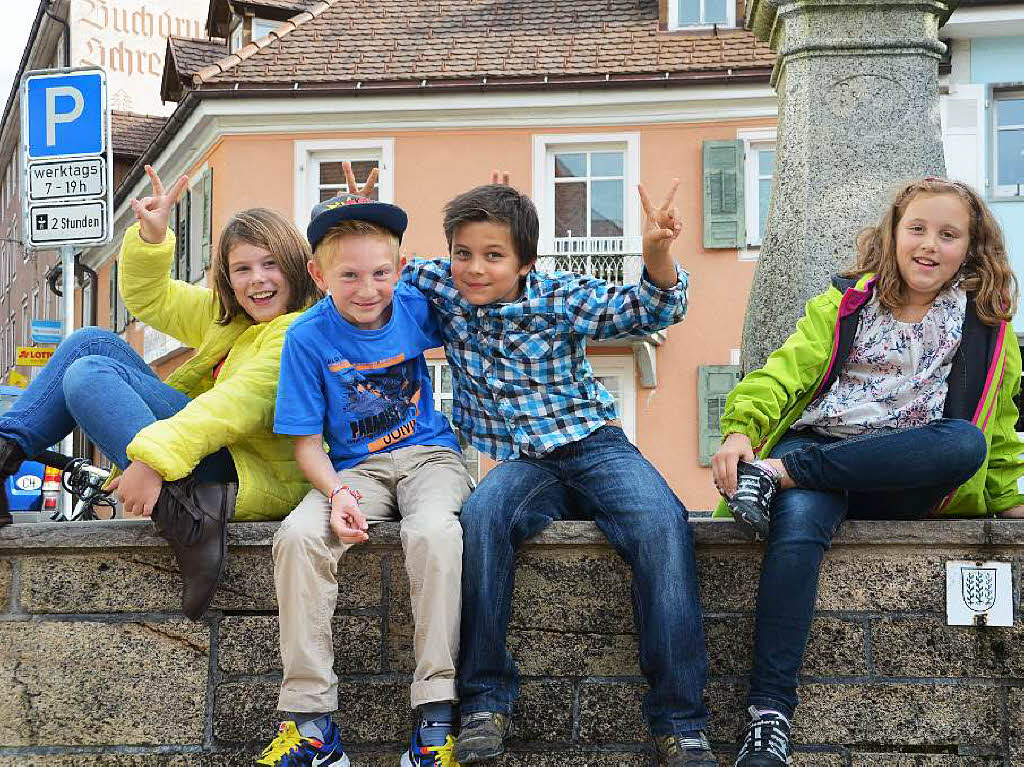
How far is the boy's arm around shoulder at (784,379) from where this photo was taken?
3.54 meters

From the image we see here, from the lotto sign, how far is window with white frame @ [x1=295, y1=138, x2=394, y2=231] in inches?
501

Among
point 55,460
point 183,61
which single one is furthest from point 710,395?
point 55,460

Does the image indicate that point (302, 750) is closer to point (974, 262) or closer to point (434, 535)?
point (434, 535)

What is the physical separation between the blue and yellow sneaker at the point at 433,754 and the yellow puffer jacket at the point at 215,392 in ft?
2.79

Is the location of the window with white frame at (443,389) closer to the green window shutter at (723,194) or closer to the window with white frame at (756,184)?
the green window shutter at (723,194)

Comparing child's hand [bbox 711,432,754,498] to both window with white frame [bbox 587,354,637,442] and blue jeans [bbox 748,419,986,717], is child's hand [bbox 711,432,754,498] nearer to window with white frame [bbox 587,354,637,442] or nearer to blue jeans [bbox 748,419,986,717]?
blue jeans [bbox 748,419,986,717]

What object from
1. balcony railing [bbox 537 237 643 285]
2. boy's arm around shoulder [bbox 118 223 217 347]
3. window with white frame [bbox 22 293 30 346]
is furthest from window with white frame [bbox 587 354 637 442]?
window with white frame [bbox 22 293 30 346]

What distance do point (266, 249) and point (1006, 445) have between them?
223 centimetres

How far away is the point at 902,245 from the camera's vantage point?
3736 millimetres

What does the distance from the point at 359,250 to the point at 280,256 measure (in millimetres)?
461

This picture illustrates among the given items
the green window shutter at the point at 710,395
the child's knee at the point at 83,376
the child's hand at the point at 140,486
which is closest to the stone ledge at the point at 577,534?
the child's hand at the point at 140,486

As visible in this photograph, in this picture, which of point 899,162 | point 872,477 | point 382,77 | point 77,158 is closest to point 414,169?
point 382,77

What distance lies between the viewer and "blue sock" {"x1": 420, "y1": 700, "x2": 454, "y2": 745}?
3.33 m

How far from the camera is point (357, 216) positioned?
376 centimetres
